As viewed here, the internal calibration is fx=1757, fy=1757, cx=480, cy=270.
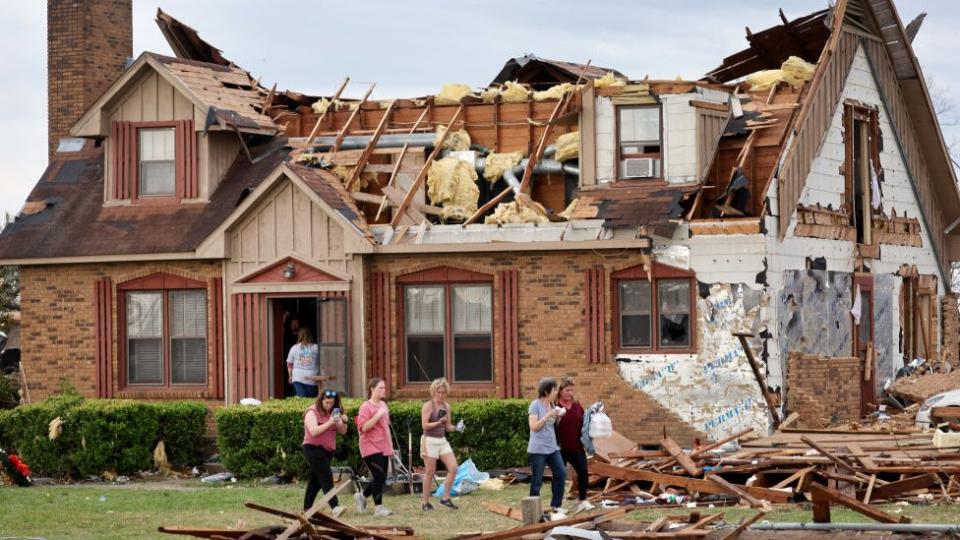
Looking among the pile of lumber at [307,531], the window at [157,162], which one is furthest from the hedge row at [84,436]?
the pile of lumber at [307,531]

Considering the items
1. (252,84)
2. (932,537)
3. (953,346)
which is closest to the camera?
(932,537)

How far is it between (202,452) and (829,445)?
10.0 m

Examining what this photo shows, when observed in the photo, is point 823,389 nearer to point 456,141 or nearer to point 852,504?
point 456,141

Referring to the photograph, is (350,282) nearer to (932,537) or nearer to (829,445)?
(829,445)

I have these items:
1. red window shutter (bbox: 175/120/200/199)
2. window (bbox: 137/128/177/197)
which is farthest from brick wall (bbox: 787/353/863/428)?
window (bbox: 137/128/177/197)

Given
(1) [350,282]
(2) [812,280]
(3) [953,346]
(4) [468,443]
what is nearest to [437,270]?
(1) [350,282]

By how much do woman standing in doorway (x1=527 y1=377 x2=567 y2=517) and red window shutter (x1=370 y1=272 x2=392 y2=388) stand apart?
874 cm

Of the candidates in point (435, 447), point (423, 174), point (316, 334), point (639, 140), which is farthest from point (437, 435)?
point (316, 334)

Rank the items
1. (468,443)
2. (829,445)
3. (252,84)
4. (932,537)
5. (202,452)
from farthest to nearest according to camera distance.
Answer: (252,84) < (202,452) < (468,443) < (829,445) < (932,537)

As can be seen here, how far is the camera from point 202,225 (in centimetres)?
2839

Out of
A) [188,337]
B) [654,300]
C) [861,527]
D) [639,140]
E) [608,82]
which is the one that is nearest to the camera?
[861,527]

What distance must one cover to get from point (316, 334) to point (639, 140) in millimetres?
6328

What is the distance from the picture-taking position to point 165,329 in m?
28.7

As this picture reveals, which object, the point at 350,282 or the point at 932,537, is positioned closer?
the point at 932,537
